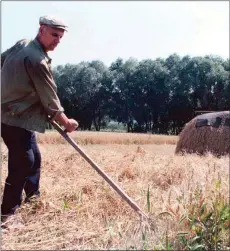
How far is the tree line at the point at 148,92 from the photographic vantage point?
42.5 m

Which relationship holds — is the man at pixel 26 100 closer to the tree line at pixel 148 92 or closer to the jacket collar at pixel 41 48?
the jacket collar at pixel 41 48

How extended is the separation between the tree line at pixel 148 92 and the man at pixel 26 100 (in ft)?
122

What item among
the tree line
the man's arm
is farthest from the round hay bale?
the tree line

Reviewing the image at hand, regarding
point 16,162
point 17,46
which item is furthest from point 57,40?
point 16,162

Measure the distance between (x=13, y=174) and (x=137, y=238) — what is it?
1.15 meters

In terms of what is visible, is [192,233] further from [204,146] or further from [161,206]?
[204,146]

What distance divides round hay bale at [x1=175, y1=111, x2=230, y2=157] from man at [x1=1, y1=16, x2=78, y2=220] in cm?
869

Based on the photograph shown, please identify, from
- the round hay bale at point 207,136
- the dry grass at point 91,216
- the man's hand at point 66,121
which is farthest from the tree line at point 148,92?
the man's hand at point 66,121

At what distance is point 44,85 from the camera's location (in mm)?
3371

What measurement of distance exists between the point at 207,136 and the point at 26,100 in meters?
9.42

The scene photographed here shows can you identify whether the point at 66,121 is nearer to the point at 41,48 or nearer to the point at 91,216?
the point at 41,48

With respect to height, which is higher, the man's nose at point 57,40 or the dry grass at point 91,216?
the man's nose at point 57,40

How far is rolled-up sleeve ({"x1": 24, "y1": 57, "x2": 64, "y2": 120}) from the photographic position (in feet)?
10.9

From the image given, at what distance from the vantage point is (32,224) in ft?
10.9
